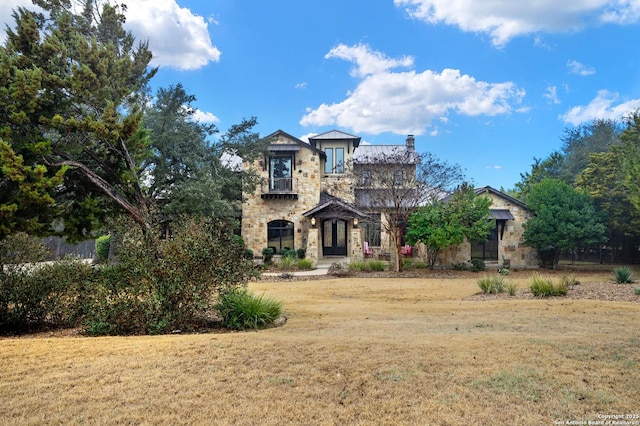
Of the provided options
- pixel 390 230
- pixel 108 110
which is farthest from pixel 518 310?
pixel 390 230

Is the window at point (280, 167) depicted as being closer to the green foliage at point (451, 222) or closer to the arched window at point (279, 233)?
the arched window at point (279, 233)

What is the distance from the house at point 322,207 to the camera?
22656mm

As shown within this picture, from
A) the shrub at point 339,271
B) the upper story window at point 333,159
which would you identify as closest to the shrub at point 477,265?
the shrub at point 339,271

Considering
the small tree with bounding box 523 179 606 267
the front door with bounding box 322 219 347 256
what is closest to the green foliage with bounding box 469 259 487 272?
the small tree with bounding box 523 179 606 267

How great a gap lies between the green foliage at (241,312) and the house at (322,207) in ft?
46.1

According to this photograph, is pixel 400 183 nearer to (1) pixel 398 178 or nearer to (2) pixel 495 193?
(1) pixel 398 178

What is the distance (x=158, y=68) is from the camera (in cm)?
1594

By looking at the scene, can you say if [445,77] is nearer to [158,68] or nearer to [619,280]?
[619,280]

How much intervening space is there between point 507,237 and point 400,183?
7498 mm

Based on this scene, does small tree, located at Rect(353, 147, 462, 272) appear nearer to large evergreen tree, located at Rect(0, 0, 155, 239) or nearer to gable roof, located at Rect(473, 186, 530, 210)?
gable roof, located at Rect(473, 186, 530, 210)

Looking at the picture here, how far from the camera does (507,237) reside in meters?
22.6

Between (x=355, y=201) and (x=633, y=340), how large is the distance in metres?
18.6

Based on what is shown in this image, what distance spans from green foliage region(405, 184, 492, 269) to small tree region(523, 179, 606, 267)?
2.82 m

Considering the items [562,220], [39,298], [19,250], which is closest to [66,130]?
[19,250]
